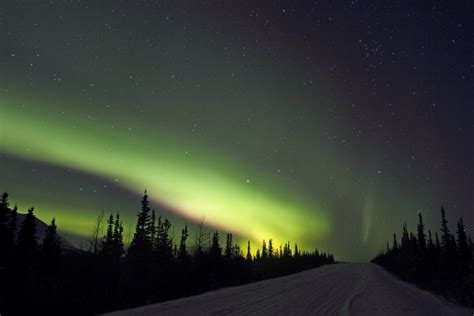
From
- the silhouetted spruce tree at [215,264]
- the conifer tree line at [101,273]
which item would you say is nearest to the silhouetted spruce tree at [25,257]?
the conifer tree line at [101,273]

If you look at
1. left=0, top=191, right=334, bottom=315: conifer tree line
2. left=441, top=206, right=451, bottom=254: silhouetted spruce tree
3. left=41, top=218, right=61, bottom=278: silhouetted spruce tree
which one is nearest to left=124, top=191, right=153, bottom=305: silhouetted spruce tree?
left=0, top=191, right=334, bottom=315: conifer tree line

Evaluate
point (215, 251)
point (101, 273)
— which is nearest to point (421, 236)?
point (215, 251)

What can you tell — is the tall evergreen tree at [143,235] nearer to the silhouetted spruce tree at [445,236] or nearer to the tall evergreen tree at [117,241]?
the tall evergreen tree at [117,241]

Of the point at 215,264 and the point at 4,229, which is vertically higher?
the point at 4,229

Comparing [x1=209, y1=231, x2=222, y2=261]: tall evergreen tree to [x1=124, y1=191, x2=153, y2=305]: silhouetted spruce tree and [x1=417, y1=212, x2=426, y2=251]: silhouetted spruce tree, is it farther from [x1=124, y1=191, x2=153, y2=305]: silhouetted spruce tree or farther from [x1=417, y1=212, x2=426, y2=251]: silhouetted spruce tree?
[x1=417, y1=212, x2=426, y2=251]: silhouetted spruce tree

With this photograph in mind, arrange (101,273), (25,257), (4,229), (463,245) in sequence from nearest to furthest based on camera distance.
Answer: (4,229)
(25,257)
(101,273)
(463,245)

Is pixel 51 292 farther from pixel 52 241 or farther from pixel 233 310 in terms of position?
pixel 233 310

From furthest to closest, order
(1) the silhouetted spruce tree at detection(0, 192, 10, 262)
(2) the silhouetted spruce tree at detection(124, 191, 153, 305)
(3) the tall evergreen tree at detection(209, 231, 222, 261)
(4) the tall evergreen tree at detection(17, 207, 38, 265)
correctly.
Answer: (3) the tall evergreen tree at detection(209, 231, 222, 261) < (2) the silhouetted spruce tree at detection(124, 191, 153, 305) < (4) the tall evergreen tree at detection(17, 207, 38, 265) < (1) the silhouetted spruce tree at detection(0, 192, 10, 262)

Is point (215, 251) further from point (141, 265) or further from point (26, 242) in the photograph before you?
point (26, 242)

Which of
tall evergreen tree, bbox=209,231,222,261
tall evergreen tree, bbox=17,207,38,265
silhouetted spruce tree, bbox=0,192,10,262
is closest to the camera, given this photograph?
silhouetted spruce tree, bbox=0,192,10,262

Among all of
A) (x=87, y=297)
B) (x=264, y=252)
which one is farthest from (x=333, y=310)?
(x=264, y=252)

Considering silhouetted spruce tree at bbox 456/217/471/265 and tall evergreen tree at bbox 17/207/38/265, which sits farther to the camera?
silhouetted spruce tree at bbox 456/217/471/265

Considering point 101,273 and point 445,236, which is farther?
point 445,236

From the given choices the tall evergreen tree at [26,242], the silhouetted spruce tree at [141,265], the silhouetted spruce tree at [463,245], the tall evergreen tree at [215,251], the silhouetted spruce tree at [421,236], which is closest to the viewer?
the tall evergreen tree at [26,242]
